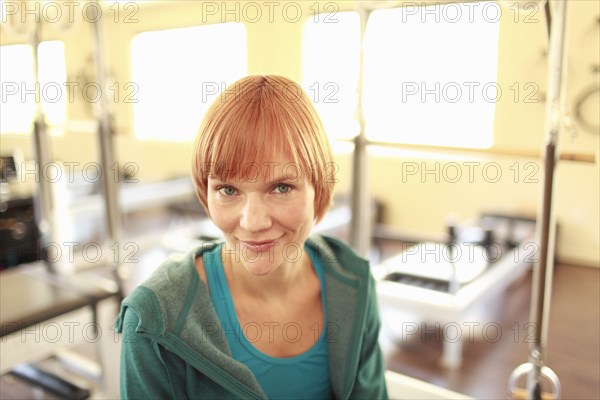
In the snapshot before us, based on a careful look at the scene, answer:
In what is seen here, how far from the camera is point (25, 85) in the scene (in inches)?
72.3

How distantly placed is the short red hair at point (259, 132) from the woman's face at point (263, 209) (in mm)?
19

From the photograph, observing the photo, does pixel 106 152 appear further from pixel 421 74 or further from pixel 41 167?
pixel 421 74

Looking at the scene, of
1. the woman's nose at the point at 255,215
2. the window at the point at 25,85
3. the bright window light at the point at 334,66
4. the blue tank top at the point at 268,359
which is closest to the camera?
the woman's nose at the point at 255,215

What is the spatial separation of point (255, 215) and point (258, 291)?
0.76 feet

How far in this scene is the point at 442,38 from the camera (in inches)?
56.3

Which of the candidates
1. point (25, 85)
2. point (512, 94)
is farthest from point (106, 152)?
point (512, 94)

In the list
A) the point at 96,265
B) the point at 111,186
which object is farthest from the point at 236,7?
the point at 96,265

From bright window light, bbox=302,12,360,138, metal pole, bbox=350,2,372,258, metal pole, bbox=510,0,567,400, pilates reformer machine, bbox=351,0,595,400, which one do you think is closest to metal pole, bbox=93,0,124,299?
bright window light, bbox=302,12,360,138

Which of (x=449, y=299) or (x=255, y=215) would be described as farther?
(x=449, y=299)

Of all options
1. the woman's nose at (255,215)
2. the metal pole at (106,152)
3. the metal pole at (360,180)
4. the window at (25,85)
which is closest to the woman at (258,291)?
the woman's nose at (255,215)

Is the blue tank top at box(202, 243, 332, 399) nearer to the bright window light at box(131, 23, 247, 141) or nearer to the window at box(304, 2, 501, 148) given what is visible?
the window at box(304, 2, 501, 148)

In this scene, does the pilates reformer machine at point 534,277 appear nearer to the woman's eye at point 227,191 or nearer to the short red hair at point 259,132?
the short red hair at point 259,132

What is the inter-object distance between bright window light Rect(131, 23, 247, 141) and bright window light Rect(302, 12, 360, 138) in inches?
10.0

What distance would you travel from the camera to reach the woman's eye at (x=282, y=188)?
33.6 inches
